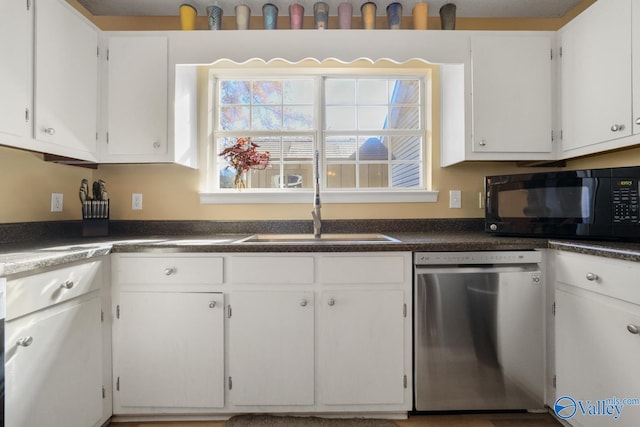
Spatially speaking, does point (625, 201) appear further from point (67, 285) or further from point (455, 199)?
point (67, 285)

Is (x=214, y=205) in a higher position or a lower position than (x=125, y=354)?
higher

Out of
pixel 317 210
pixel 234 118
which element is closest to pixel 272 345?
pixel 317 210

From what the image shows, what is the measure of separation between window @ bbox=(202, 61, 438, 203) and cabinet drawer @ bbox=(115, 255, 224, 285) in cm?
83

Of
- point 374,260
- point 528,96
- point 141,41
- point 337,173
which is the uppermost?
point 141,41

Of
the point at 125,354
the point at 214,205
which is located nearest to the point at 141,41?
the point at 214,205

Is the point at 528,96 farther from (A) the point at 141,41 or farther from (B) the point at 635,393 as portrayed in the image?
(A) the point at 141,41

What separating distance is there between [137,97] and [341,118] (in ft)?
4.30

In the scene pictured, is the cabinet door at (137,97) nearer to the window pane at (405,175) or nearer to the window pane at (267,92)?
the window pane at (267,92)

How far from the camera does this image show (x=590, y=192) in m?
1.57

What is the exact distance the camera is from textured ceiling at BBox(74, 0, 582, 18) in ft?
6.72

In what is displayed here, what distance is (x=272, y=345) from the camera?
159 centimetres

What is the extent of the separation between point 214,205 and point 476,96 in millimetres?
1801

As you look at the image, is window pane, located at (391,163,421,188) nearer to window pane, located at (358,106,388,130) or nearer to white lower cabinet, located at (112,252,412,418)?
window pane, located at (358,106,388,130)

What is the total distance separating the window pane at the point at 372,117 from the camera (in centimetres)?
236
